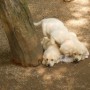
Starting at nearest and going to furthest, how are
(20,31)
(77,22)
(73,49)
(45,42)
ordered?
(20,31)
(73,49)
(45,42)
(77,22)

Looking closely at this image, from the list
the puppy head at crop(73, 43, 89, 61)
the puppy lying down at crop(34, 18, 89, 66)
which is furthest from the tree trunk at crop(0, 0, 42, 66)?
the puppy head at crop(73, 43, 89, 61)

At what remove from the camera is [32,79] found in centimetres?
422

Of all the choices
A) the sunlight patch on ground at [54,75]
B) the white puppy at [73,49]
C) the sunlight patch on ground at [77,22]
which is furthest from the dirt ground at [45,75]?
the sunlight patch on ground at [77,22]

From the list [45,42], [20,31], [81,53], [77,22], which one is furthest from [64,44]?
[77,22]

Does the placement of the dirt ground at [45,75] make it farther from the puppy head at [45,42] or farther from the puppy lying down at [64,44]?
the puppy head at [45,42]

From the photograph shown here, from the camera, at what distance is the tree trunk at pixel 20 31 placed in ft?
13.4

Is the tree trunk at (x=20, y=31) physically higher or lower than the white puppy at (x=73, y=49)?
higher

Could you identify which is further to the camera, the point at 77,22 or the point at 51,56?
the point at 77,22

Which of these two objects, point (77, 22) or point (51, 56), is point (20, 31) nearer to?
point (51, 56)

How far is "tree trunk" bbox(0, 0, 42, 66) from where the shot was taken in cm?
408

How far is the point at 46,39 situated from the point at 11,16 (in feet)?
2.58

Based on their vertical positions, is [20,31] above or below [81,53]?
above

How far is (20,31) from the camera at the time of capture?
13.8 feet

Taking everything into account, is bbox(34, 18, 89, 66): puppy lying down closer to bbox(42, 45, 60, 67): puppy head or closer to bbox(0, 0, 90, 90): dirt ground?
bbox(42, 45, 60, 67): puppy head
